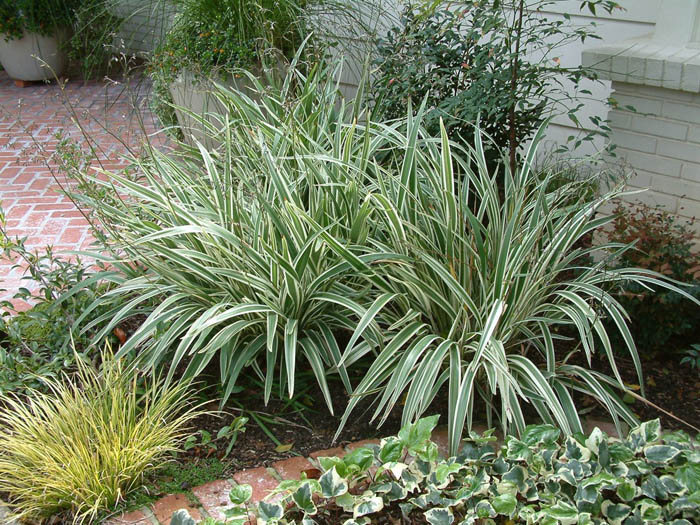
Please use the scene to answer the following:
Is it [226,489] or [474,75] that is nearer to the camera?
[226,489]

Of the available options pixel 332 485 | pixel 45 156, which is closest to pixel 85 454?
pixel 332 485

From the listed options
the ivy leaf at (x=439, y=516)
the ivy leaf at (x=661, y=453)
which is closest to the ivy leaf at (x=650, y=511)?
the ivy leaf at (x=661, y=453)

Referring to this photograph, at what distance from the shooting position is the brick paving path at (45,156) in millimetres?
3863

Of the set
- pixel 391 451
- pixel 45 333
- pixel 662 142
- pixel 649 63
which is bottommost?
pixel 45 333

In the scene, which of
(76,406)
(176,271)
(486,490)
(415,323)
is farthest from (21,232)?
(486,490)

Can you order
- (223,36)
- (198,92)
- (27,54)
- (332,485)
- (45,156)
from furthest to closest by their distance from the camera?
(27,54), (198,92), (223,36), (45,156), (332,485)

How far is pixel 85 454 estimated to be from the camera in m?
2.13

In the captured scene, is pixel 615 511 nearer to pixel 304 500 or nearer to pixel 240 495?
pixel 304 500

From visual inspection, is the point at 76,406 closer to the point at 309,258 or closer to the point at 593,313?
the point at 309,258

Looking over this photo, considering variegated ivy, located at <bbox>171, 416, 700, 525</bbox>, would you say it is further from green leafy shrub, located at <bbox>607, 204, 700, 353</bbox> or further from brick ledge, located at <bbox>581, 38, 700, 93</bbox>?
brick ledge, located at <bbox>581, 38, 700, 93</bbox>

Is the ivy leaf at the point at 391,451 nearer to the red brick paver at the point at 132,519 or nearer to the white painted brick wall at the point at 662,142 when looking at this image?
the red brick paver at the point at 132,519

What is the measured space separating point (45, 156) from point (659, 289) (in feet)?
11.2

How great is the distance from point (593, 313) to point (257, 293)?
116 cm

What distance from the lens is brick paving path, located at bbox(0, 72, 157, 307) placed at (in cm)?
386
